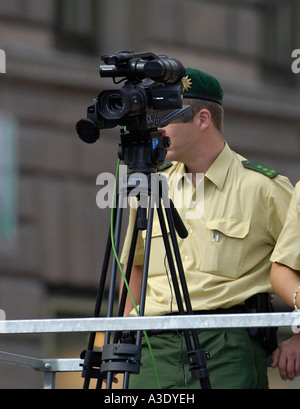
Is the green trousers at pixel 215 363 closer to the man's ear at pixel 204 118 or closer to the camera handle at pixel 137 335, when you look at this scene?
the camera handle at pixel 137 335

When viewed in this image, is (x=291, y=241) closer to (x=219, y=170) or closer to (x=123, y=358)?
(x=219, y=170)

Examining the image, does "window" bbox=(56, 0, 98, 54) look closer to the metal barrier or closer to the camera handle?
the camera handle

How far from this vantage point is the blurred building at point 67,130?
8.69 meters

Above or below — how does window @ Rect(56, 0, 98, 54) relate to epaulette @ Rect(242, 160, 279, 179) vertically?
above

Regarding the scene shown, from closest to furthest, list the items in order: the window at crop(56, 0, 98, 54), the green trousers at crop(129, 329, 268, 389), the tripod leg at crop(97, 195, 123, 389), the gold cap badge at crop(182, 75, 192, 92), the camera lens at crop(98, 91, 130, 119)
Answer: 1. the tripod leg at crop(97, 195, 123, 389)
2. the camera lens at crop(98, 91, 130, 119)
3. the green trousers at crop(129, 329, 268, 389)
4. the gold cap badge at crop(182, 75, 192, 92)
5. the window at crop(56, 0, 98, 54)

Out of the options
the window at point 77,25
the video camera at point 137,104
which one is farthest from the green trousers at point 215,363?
the window at point 77,25

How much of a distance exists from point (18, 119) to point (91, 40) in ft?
4.09

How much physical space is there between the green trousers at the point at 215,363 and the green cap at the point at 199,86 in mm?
993

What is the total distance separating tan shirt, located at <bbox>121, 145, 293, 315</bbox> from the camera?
4008 millimetres

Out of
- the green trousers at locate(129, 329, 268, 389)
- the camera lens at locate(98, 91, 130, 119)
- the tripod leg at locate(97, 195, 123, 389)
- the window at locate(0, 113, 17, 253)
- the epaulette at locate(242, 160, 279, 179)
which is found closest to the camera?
the tripod leg at locate(97, 195, 123, 389)

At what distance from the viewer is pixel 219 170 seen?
4.21m

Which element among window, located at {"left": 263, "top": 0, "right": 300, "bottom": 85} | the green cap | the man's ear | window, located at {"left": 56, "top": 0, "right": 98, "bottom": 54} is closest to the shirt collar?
the man's ear

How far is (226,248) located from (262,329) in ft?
1.11
